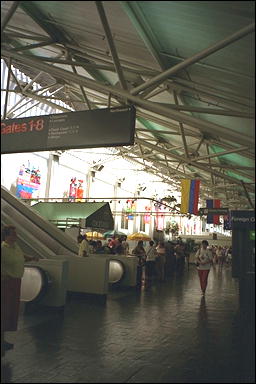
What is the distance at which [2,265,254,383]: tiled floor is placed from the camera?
4227 mm

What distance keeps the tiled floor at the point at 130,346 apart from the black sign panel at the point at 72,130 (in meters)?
3.34

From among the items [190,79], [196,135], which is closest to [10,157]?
[196,135]

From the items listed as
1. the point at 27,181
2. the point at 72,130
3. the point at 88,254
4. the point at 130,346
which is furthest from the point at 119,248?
the point at 27,181

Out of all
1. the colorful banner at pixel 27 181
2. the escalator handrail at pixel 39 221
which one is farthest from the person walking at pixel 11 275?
the colorful banner at pixel 27 181

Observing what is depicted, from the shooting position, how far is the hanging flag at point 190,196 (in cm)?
1772

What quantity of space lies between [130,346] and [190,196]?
12.9 metres

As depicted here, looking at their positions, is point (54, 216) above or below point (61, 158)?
below

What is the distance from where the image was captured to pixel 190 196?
58.4 ft

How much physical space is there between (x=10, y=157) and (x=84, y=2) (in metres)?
17.6

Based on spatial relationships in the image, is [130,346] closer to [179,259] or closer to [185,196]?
[185,196]

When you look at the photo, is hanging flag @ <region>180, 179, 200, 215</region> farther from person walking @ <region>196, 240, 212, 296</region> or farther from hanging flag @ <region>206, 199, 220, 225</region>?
person walking @ <region>196, 240, 212, 296</region>

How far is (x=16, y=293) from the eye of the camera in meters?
5.23

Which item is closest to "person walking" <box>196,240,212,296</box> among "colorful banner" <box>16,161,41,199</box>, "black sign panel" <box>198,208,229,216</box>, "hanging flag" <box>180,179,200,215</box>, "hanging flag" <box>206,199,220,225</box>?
"hanging flag" <box>180,179,200,215</box>

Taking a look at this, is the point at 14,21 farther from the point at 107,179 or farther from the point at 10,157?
the point at 107,179
